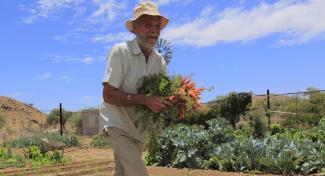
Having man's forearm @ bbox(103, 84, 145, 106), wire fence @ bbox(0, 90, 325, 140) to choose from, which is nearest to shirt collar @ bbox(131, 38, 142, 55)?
man's forearm @ bbox(103, 84, 145, 106)

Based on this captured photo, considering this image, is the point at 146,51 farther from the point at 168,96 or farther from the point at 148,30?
the point at 168,96

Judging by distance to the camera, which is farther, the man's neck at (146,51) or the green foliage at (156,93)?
the man's neck at (146,51)

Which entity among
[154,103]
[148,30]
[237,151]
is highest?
[148,30]

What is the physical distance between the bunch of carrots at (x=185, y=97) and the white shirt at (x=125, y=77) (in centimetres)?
25

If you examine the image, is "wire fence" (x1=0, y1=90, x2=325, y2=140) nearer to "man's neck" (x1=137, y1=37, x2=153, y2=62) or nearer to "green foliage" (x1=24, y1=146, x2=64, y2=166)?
"green foliage" (x1=24, y1=146, x2=64, y2=166)

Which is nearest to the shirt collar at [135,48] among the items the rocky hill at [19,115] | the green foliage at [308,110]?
the green foliage at [308,110]

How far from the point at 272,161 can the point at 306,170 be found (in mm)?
600

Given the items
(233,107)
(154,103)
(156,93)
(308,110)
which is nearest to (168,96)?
(156,93)

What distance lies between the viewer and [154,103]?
3658mm

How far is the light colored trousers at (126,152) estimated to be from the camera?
3.85 metres

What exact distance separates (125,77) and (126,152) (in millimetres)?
539

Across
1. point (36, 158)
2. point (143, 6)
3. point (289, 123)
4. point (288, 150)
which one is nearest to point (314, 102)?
point (289, 123)

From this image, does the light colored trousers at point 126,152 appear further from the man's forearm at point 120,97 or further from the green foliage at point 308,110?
the green foliage at point 308,110

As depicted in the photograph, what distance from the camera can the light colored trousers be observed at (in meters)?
3.85
